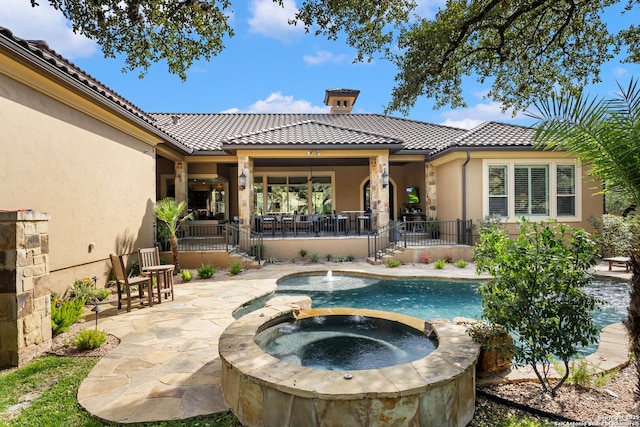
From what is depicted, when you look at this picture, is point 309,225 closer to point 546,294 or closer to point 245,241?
point 245,241

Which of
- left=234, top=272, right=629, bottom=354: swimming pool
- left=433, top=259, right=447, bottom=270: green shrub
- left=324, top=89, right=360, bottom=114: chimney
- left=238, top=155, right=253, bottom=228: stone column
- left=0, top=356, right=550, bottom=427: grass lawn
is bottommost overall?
left=234, top=272, right=629, bottom=354: swimming pool

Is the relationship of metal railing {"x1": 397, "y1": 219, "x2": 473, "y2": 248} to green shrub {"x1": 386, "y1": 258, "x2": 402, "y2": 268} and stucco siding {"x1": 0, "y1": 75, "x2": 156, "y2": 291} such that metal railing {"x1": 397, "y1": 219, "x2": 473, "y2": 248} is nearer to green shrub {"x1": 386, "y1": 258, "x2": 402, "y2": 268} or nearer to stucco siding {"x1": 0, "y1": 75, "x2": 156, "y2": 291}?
green shrub {"x1": 386, "y1": 258, "x2": 402, "y2": 268}

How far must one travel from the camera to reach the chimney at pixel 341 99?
2162 centimetres

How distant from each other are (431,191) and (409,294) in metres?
7.69

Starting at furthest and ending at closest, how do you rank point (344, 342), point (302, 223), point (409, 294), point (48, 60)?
1. point (302, 223)
2. point (409, 294)
3. point (48, 60)
4. point (344, 342)

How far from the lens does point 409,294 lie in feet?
28.4

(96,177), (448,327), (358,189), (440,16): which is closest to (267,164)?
(358,189)

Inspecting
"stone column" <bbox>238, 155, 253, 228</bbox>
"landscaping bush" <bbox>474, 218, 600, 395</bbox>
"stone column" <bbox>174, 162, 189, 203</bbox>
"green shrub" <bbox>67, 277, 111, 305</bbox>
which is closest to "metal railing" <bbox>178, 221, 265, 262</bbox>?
"stone column" <bbox>238, 155, 253, 228</bbox>

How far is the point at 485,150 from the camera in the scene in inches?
492

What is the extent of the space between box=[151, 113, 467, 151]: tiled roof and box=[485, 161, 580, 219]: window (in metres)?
Result: 3.11

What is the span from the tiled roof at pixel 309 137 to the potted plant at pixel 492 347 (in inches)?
381

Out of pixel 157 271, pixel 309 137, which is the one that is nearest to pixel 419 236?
pixel 309 137

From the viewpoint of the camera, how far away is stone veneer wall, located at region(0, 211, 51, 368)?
4359 mm

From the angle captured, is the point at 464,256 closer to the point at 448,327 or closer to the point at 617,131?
the point at 448,327
